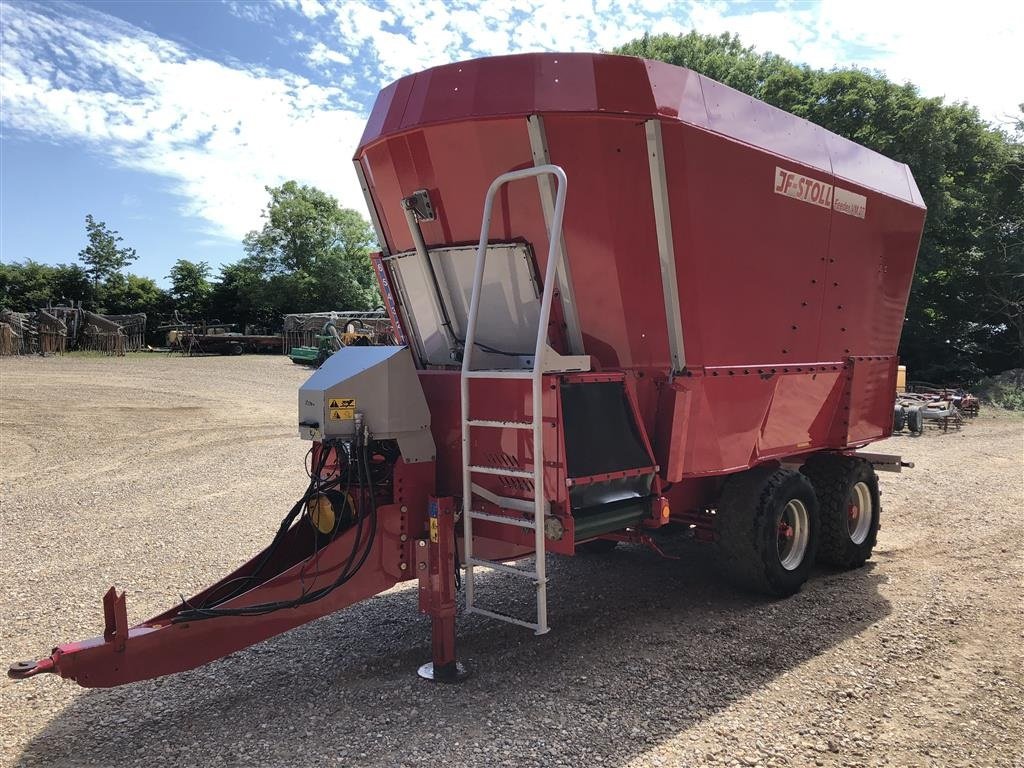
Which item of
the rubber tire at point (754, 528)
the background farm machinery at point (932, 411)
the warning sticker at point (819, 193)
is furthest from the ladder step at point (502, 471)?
the background farm machinery at point (932, 411)

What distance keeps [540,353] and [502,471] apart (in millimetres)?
719

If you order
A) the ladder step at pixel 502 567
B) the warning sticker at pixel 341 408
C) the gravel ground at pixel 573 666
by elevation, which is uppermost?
the warning sticker at pixel 341 408

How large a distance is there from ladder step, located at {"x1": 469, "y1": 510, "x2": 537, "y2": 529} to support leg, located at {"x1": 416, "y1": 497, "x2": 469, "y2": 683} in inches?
5.1

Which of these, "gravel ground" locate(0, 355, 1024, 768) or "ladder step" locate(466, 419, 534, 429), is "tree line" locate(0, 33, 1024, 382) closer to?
"gravel ground" locate(0, 355, 1024, 768)

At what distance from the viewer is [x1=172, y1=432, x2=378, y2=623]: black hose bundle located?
365 cm

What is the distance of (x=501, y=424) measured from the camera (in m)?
3.90

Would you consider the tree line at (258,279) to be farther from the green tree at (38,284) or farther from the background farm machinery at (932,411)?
the background farm machinery at (932,411)

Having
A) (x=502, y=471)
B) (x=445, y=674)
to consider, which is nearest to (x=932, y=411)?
(x=502, y=471)

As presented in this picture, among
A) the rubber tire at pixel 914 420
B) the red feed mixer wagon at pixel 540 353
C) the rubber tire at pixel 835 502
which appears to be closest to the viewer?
the red feed mixer wagon at pixel 540 353

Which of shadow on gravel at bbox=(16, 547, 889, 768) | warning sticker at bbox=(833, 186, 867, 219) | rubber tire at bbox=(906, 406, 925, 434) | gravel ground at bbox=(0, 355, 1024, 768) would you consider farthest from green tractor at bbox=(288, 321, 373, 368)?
shadow on gravel at bbox=(16, 547, 889, 768)

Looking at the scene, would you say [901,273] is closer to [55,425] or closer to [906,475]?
[906,475]

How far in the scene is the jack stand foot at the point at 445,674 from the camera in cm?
403

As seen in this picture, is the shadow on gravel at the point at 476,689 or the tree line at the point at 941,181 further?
the tree line at the point at 941,181

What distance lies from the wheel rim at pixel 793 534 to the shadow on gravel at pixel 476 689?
0.95 feet
